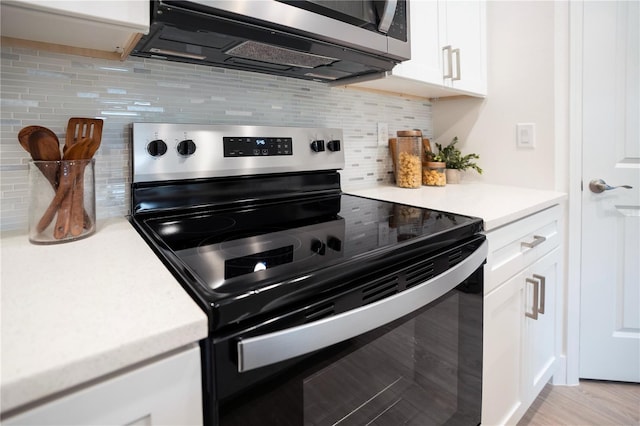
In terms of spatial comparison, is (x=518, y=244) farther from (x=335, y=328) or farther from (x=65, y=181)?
(x=65, y=181)

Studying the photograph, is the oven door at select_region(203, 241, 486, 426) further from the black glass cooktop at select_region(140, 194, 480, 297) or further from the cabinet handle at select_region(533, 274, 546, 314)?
the cabinet handle at select_region(533, 274, 546, 314)

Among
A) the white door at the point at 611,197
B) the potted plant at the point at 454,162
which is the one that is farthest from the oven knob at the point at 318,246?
the white door at the point at 611,197

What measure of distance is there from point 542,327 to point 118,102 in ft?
5.63

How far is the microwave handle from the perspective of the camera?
3.44 ft

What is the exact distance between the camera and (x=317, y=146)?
1340 millimetres

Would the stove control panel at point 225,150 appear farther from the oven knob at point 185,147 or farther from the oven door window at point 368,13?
the oven door window at point 368,13

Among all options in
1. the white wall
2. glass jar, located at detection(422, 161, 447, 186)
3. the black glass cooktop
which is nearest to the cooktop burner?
the black glass cooktop

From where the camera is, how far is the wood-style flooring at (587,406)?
1.53 meters

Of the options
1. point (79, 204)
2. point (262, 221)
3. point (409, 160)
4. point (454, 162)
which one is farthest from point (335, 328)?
point (454, 162)

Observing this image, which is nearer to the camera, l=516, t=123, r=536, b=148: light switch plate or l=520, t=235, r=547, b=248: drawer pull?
l=520, t=235, r=547, b=248: drawer pull

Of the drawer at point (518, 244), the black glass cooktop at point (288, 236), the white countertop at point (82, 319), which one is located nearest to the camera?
the white countertop at point (82, 319)

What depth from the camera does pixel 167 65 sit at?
1.07m

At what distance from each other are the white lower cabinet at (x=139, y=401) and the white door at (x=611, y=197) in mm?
1841

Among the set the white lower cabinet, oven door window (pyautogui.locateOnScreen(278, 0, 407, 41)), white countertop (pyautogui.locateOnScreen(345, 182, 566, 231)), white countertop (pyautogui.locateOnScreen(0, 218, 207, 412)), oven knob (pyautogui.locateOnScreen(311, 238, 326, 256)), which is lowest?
the white lower cabinet
